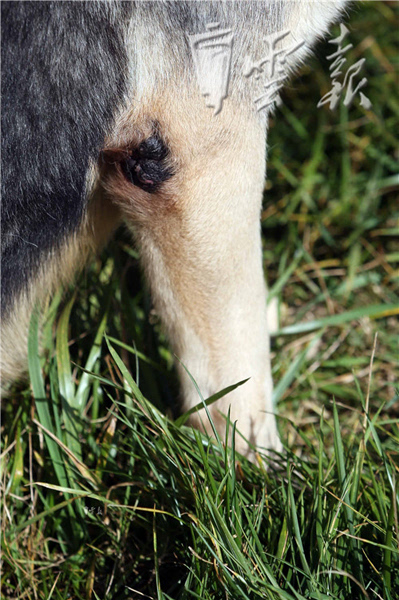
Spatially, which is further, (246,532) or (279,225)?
(279,225)

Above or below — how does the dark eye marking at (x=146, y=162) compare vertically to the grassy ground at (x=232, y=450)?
above

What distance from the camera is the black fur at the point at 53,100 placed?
116 cm

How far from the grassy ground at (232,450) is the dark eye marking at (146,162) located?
33 cm

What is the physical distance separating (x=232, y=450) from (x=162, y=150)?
1.87 ft

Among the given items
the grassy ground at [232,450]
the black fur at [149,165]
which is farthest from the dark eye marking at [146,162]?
the grassy ground at [232,450]

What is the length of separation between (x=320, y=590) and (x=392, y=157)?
1703mm

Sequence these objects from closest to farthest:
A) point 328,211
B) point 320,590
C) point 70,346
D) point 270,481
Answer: point 320,590 < point 270,481 < point 70,346 < point 328,211

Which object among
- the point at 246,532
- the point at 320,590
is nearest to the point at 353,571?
the point at 320,590

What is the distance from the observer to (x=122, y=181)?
4.24 feet

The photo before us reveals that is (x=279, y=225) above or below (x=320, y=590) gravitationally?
above

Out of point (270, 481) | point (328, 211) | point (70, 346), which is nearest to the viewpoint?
point (270, 481)

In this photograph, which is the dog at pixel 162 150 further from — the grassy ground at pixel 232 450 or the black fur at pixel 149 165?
the grassy ground at pixel 232 450

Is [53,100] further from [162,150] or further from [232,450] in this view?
[232,450]

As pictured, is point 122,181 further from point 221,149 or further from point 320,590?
point 320,590
